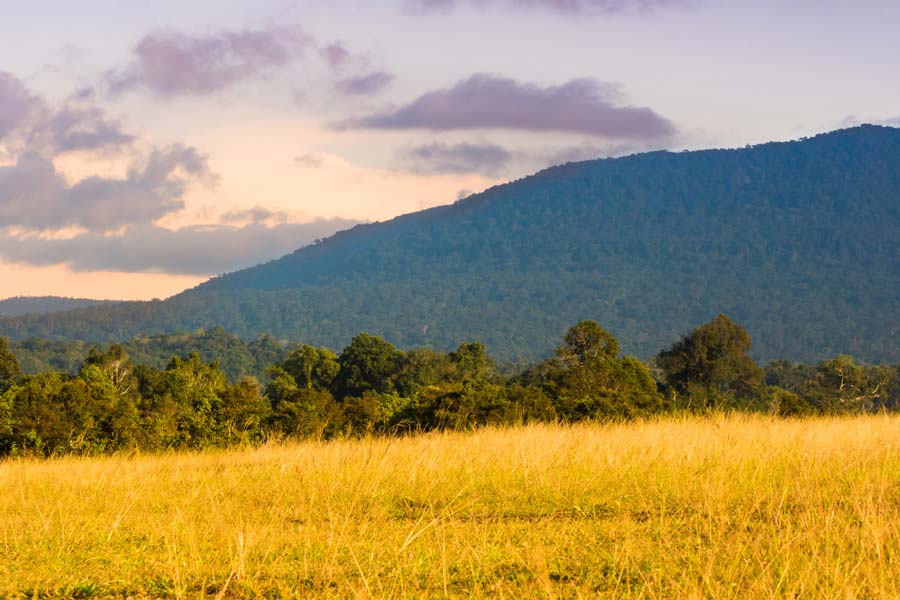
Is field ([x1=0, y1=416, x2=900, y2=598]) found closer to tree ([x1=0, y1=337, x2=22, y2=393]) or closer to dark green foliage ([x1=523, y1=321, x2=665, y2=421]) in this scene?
dark green foliage ([x1=523, y1=321, x2=665, y2=421])

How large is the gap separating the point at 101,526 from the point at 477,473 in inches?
158

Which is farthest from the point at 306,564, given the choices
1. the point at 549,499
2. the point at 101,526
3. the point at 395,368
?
the point at 395,368

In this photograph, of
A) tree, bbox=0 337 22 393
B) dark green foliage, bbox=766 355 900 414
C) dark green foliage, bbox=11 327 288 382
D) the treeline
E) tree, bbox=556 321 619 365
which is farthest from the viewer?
dark green foliage, bbox=11 327 288 382

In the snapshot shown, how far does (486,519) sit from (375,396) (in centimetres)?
3499

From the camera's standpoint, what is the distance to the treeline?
23.6 m

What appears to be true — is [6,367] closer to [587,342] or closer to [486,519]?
[587,342]

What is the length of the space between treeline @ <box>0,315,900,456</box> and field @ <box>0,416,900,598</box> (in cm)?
303

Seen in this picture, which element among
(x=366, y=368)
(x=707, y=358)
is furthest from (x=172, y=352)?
(x=707, y=358)

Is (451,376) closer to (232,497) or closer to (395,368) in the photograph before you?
(395,368)

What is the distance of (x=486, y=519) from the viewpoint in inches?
332

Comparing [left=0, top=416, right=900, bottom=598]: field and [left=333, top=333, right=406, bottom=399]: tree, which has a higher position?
[left=0, top=416, right=900, bottom=598]: field

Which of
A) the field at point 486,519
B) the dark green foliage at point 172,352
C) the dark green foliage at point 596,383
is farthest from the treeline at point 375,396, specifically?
the dark green foliage at point 172,352

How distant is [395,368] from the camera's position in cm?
6481


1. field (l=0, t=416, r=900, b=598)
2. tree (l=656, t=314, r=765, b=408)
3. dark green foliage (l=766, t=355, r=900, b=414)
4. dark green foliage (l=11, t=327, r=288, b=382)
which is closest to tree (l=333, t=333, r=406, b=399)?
tree (l=656, t=314, r=765, b=408)
